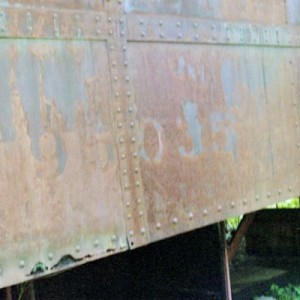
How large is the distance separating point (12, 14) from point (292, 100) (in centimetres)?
264

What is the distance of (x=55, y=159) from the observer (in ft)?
8.66

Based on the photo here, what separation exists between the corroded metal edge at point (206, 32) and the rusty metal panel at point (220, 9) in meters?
0.04

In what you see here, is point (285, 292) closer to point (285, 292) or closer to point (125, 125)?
point (285, 292)

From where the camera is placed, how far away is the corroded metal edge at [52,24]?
251cm

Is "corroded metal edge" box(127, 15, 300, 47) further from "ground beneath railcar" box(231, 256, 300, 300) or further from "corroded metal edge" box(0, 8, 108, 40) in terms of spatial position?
"ground beneath railcar" box(231, 256, 300, 300)

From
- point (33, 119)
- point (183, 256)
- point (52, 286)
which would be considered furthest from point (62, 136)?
point (52, 286)

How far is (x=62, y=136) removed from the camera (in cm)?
268

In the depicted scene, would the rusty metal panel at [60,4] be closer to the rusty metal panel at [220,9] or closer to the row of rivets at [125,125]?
the row of rivets at [125,125]

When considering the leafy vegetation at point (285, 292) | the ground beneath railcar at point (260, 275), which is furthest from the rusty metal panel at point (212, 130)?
the ground beneath railcar at point (260, 275)

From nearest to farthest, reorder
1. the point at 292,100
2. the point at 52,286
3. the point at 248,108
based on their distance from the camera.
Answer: the point at 248,108
the point at 292,100
the point at 52,286

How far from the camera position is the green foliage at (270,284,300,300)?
5960 mm

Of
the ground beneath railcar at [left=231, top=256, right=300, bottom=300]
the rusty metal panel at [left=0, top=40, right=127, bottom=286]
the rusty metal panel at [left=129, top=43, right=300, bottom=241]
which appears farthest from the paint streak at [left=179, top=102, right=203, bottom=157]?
the ground beneath railcar at [left=231, top=256, right=300, bottom=300]

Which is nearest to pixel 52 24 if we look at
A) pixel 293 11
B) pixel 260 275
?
pixel 293 11

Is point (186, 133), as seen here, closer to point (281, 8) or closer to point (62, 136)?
point (62, 136)
